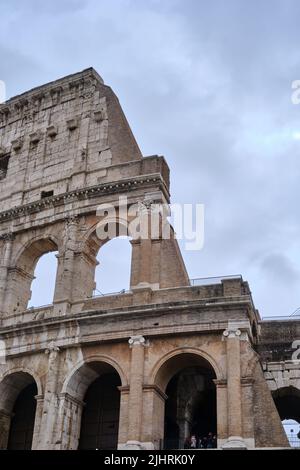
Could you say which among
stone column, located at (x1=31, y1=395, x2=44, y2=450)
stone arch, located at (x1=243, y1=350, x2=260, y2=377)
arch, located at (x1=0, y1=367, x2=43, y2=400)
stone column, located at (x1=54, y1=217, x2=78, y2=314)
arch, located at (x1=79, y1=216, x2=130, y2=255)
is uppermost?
arch, located at (x1=79, y1=216, x2=130, y2=255)

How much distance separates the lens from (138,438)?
18.4 m

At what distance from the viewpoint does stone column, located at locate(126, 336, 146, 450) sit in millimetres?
18406

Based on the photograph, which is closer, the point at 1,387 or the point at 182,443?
the point at 182,443

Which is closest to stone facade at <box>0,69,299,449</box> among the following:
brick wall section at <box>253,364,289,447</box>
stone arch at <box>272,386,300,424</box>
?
brick wall section at <box>253,364,289,447</box>

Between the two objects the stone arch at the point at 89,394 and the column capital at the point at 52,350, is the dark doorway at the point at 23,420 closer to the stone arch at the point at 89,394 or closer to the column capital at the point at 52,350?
the stone arch at the point at 89,394

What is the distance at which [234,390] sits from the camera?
18141mm

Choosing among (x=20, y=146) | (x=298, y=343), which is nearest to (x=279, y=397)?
(x=298, y=343)

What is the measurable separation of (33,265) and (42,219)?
1.79 m

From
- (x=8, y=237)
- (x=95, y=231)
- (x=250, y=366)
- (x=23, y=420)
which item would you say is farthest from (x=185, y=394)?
(x=8, y=237)

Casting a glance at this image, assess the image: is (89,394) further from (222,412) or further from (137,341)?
(222,412)

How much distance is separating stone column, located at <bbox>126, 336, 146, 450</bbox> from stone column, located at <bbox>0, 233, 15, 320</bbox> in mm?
5730

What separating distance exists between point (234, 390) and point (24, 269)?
9.48 meters

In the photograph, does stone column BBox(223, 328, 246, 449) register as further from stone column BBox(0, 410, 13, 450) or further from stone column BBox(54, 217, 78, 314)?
stone column BBox(0, 410, 13, 450)
